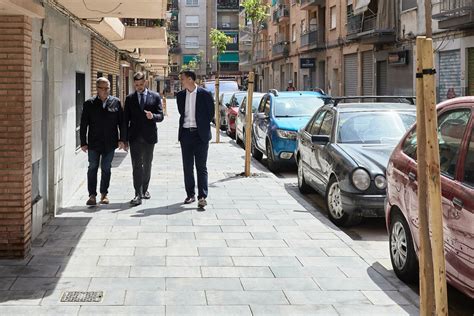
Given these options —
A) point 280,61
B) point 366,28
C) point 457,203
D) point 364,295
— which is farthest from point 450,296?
point 280,61

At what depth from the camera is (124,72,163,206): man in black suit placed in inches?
338

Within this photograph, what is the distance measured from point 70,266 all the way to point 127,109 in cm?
340

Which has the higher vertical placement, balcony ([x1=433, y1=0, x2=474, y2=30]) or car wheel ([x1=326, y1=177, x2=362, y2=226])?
balcony ([x1=433, y1=0, x2=474, y2=30])

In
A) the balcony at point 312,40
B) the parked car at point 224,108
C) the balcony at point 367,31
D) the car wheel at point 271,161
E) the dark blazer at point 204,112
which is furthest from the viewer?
the balcony at point 312,40

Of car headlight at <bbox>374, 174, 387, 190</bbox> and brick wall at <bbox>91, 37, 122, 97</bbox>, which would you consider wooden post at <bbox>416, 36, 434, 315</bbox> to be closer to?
car headlight at <bbox>374, 174, 387, 190</bbox>

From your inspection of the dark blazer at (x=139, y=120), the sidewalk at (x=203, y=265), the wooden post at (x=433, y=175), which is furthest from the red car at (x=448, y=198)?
the dark blazer at (x=139, y=120)

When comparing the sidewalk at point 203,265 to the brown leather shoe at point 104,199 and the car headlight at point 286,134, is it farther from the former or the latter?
the car headlight at point 286,134

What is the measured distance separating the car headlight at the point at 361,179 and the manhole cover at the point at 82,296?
3.60m

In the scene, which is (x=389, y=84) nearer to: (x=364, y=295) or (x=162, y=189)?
(x=162, y=189)

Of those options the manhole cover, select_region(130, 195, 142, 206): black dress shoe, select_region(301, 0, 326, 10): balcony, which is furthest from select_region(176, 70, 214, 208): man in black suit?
select_region(301, 0, 326, 10): balcony

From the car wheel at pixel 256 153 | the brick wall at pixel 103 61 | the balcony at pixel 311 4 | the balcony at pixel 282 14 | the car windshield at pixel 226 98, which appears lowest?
the car wheel at pixel 256 153

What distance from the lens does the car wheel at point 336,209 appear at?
766 cm

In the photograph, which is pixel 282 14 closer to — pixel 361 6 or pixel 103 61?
pixel 361 6

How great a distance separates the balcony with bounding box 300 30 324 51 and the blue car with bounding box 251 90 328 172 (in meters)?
23.5
